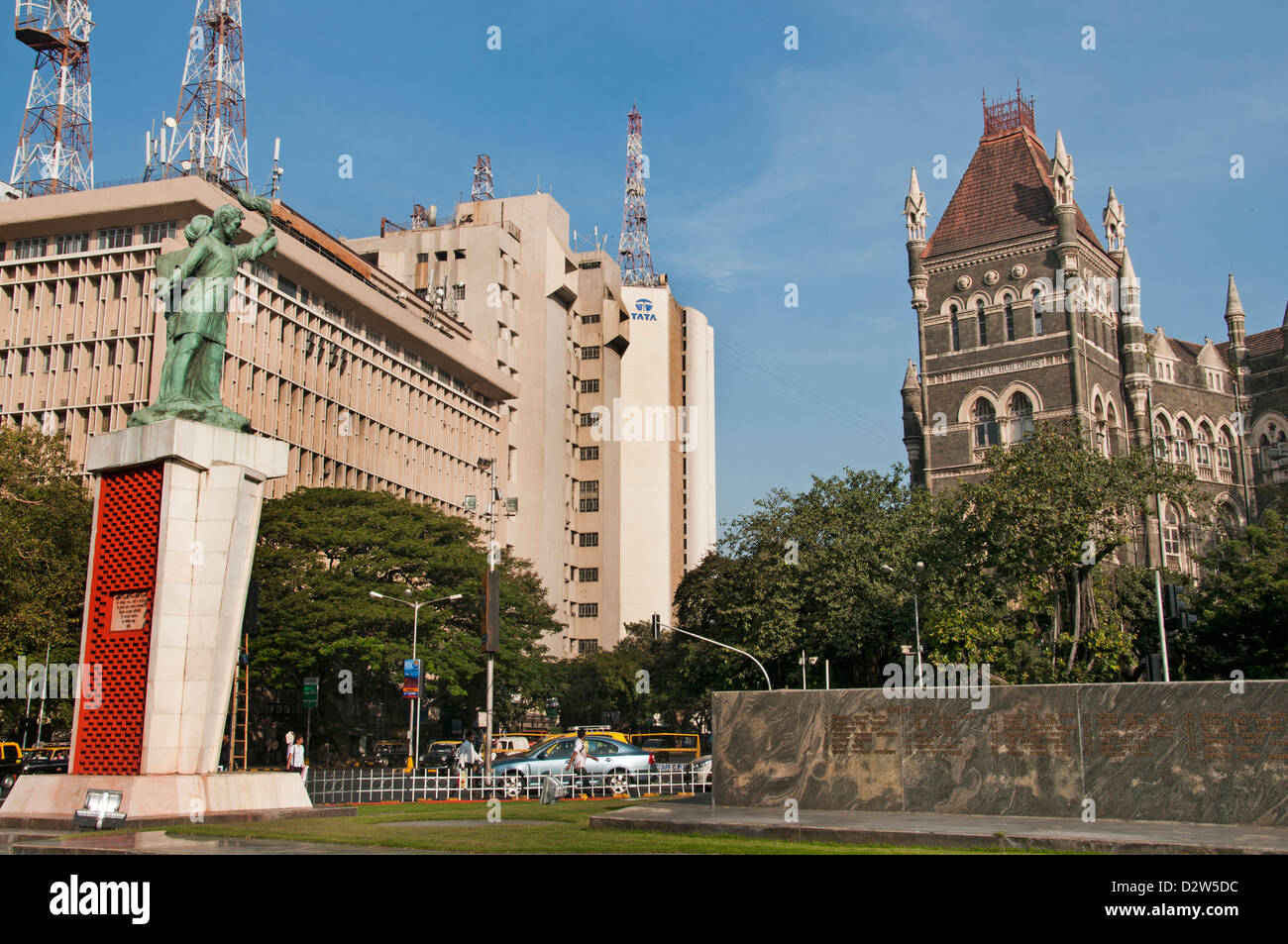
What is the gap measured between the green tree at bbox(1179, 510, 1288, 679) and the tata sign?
279 feet

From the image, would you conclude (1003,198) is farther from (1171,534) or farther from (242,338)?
(242,338)

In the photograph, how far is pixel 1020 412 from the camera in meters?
70.2

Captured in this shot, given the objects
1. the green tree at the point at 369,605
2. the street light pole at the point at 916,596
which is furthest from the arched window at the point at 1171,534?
the green tree at the point at 369,605

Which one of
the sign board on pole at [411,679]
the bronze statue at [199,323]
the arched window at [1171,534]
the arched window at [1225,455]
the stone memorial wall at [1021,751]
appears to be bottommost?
the stone memorial wall at [1021,751]

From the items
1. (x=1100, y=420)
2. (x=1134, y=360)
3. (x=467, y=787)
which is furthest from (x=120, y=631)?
(x=1134, y=360)

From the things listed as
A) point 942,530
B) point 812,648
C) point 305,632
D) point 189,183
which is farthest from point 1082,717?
point 189,183

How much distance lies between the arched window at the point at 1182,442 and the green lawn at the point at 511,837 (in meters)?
66.9

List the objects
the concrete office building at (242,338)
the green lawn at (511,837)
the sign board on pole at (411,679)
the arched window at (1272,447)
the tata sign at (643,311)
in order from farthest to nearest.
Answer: the tata sign at (643,311) < the arched window at (1272,447) < the concrete office building at (242,338) < the sign board on pole at (411,679) < the green lawn at (511,837)

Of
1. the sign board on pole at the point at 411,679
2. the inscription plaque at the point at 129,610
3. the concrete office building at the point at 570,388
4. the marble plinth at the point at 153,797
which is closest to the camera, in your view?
the marble plinth at the point at 153,797

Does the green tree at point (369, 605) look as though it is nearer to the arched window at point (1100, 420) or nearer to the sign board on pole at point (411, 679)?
the sign board on pole at point (411, 679)

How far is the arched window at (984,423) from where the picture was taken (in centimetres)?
7069

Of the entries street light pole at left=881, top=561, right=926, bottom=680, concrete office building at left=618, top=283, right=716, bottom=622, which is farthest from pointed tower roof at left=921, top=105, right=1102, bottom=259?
concrete office building at left=618, top=283, right=716, bottom=622

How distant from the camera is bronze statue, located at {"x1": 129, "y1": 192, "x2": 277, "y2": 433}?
20.1m

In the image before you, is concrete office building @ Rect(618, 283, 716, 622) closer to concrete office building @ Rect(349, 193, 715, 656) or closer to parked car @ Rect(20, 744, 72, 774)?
concrete office building @ Rect(349, 193, 715, 656)
